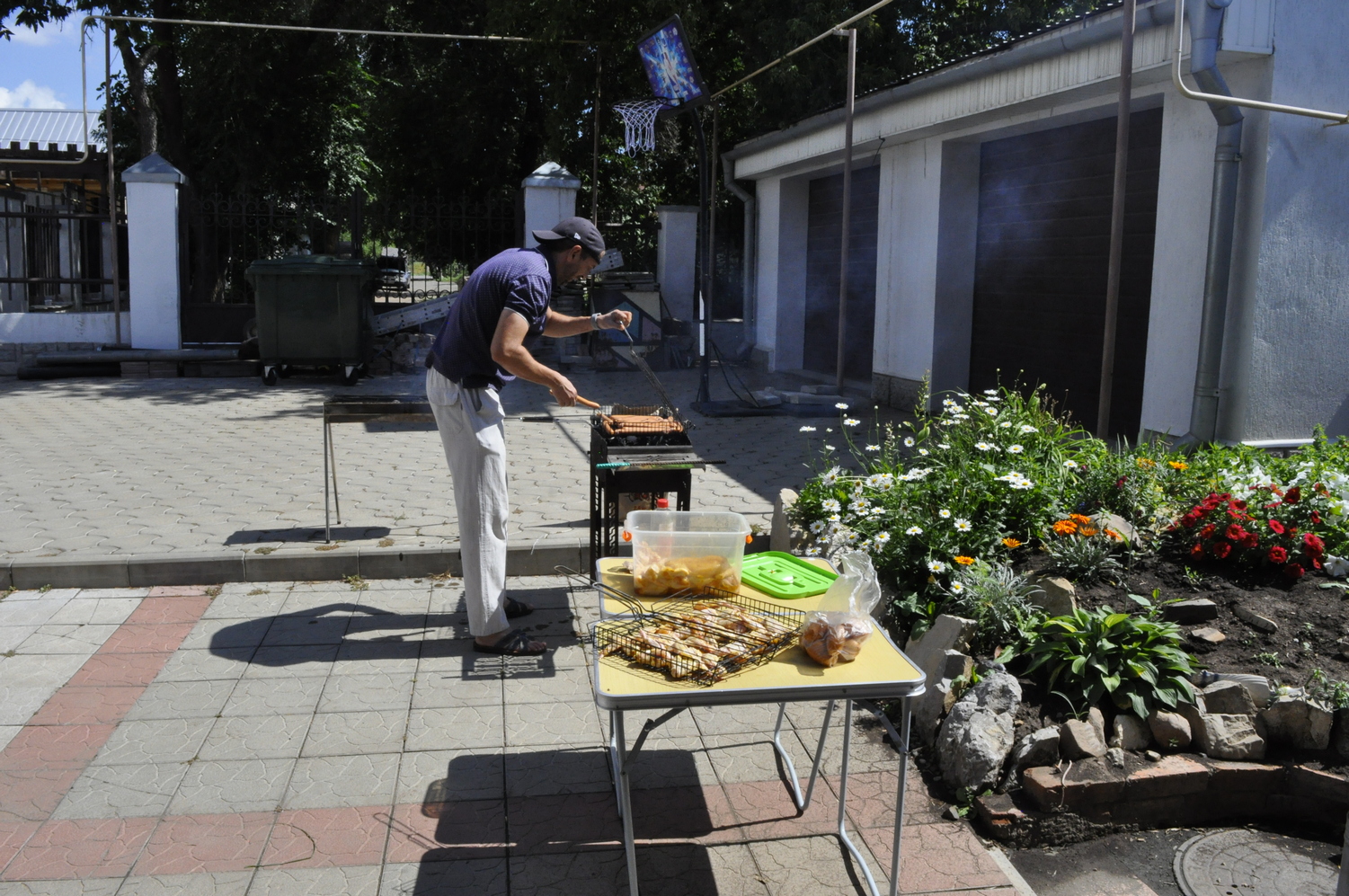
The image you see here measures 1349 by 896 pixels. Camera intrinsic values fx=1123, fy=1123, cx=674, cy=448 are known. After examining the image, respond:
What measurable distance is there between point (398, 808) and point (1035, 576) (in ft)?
8.59

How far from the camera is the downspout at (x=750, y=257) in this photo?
16.8m

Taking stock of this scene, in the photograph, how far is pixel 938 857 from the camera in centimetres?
343

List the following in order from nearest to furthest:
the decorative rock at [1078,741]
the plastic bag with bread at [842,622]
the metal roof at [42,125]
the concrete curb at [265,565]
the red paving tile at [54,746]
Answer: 1. the plastic bag with bread at [842,622]
2. the decorative rock at [1078,741]
3. the red paving tile at [54,746]
4. the concrete curb at [265,565]
5. the metal roof at [42,125]

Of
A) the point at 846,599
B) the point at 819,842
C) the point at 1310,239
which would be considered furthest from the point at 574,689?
the point at 1310,239

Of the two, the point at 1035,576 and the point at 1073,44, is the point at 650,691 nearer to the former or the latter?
the point at 1035,576

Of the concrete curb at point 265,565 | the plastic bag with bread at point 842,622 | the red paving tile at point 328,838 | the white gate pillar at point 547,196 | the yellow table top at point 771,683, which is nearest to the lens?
the yellow table top at point 771,683

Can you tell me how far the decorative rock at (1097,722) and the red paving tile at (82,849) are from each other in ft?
9.95

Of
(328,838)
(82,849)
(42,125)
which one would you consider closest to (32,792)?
(82,849)

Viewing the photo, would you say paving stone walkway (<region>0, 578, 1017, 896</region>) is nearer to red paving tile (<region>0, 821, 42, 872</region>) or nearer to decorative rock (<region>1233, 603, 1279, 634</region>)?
red paving tile (<region>0, 821, 42, 872</region>)

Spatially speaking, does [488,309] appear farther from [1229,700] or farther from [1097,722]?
[1229,700]

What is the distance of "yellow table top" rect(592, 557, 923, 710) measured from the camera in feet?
9.00

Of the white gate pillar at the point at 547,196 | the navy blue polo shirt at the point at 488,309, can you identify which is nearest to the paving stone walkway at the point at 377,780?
the navy blue polo shirt at the point at 488,309

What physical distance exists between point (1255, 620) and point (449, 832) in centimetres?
298

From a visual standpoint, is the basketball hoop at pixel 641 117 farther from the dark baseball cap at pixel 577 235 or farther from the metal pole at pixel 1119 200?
→ the dark baseball cap at pixel 577 235
